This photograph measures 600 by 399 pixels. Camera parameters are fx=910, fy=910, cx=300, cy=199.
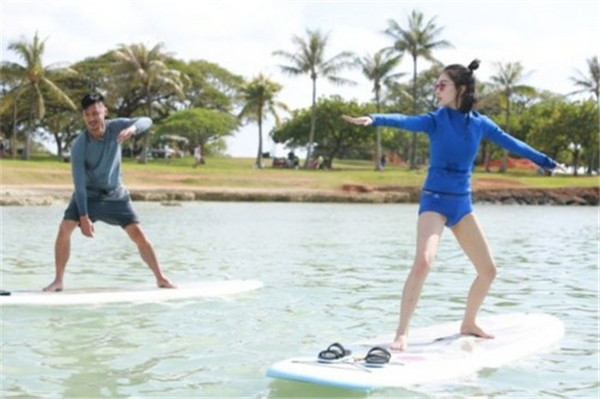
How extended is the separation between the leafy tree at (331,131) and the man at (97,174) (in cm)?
6655

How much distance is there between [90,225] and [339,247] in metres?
9.88

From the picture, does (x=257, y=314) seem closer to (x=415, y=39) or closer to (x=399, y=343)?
(x=399, y=343)

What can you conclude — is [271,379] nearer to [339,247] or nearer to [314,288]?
[314,288]

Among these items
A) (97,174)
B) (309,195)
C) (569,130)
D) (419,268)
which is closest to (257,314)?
(97,174)

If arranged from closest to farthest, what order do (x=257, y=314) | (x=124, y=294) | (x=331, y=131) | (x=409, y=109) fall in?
(x=257, y=314)
(x=124, y=294)
(x=331, y=131)
(x=409, y=109)

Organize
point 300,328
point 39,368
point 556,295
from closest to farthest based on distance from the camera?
point 39,368 < point 300,328 < point 556,295

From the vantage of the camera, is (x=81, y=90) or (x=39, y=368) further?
(x=81, y=90)

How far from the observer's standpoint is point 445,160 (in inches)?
253

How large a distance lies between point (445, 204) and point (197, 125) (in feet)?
225

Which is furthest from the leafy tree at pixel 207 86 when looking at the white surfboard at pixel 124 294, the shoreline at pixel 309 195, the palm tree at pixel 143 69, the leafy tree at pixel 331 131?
the white surfboard at pixel 124 294

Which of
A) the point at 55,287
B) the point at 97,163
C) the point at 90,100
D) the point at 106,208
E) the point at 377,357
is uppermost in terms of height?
the point at 90,100

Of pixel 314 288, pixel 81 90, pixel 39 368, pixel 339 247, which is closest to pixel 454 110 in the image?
pixel 39 368

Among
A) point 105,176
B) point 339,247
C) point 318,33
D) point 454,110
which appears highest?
→ point 318,33

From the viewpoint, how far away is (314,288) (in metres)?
11.2
